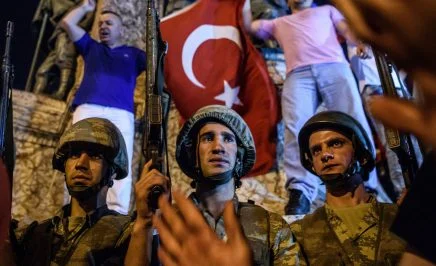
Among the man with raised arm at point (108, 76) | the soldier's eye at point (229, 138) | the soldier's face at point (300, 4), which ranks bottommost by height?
the soldier's eye at point (229, 138)

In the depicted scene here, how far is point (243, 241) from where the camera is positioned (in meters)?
1.00

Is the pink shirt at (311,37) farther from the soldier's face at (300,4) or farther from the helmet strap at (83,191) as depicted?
the helmet strap at (83,191)

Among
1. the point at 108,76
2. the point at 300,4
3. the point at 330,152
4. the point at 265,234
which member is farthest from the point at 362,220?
the point at 108,76

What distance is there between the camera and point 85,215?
353 centimetres

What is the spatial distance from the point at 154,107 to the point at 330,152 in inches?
51.5

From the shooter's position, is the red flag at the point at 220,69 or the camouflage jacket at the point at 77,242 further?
the red flag at the point at 220,69

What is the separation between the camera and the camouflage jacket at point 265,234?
2979 millimetres

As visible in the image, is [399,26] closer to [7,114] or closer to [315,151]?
[315,151]

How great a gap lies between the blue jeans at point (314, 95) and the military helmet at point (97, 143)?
6.39 ft

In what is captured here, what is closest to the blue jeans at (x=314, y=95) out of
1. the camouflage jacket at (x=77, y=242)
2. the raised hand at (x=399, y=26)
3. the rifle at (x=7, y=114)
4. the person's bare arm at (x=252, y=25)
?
the person's bare arm at (x=252, y=25)

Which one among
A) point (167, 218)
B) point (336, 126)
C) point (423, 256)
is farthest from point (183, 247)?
point (336, 126)

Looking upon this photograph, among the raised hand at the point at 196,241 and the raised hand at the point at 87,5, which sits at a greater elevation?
the raised hand at the point at 87,5

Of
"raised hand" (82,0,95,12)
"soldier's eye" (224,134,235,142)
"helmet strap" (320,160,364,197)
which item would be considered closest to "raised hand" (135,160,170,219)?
"soldier's eye" (224,134,235,142)

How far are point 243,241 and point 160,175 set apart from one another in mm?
1679
